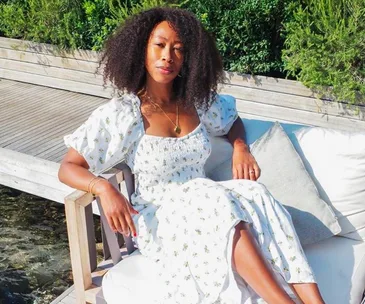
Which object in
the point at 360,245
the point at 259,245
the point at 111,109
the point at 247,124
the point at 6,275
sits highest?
the point at 111,109

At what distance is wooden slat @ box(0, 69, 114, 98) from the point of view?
4.92 meters

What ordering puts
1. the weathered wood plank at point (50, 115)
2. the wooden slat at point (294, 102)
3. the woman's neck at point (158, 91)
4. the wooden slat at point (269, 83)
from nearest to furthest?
the woman's neck at point (158, 91), the wooden slat at point (294, 102), the wooden slat at point (269, 83), the weathered wood plank at point (50, 115)

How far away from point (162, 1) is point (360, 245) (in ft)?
8.64

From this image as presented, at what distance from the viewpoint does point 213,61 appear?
2338mm

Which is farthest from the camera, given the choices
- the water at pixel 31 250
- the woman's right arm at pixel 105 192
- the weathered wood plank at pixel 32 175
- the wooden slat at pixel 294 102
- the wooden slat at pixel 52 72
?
the wooden slat at pixel 52 72

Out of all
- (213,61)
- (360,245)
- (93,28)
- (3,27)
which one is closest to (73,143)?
(213,61)

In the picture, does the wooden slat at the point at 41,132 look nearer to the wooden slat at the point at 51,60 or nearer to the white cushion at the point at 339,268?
the wooden slat at the point at 51,60

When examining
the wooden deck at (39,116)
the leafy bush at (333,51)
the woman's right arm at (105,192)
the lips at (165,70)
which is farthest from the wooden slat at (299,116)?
the woman's right arm at (105,192)

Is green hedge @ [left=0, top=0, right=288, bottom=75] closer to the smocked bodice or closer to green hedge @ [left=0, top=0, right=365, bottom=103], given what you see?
green hedge @ [left=0, top=0, right=365, bottom=103]

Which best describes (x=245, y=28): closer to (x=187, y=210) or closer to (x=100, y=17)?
(x=100, y=17)

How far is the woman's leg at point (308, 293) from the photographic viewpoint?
1.87 metres

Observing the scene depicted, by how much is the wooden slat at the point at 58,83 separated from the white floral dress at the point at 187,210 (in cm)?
261

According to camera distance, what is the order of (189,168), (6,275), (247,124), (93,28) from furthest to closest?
(93,28) < (6,275) < (247,124) < (189,168)

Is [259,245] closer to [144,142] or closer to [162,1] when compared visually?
[144,142]
